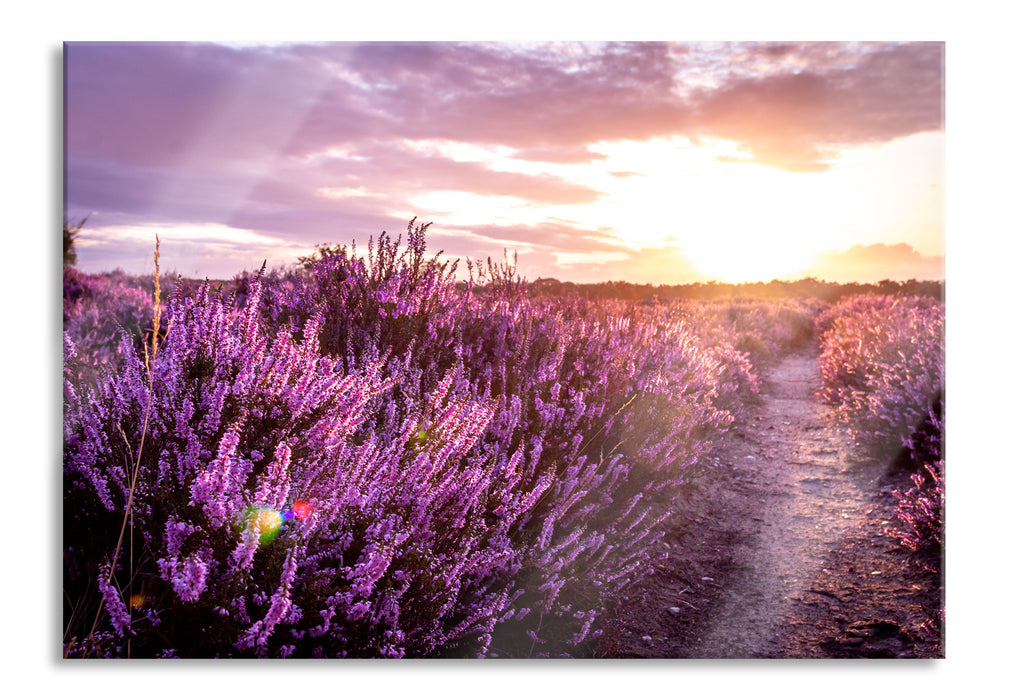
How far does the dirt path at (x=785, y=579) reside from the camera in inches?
97.0

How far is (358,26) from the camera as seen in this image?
2777mm

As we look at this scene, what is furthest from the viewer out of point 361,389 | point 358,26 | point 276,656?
point 358,26

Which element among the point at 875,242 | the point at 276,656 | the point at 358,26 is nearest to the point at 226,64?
the point at 358,26

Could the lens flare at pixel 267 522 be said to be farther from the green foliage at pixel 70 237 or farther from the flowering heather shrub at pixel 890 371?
the flowering heather shrub at pixel 890 371

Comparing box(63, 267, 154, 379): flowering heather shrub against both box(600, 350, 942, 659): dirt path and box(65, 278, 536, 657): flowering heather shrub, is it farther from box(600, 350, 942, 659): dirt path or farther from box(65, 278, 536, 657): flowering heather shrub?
box(600, 350, 942, 659): dirt path

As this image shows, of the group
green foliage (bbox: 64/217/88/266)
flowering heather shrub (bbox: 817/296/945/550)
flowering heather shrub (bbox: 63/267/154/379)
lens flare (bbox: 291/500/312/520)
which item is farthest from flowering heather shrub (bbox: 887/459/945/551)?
green foliage (bbox: 64/217/88/266)

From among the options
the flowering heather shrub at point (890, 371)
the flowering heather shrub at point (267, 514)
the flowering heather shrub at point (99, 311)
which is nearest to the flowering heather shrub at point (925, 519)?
the flowering heather shrub at point (890, 371)

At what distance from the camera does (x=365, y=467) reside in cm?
200

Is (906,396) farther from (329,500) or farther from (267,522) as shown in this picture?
(267,522)

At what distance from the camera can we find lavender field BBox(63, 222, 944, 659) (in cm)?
176

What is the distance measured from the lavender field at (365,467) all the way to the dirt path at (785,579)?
0.09 meters

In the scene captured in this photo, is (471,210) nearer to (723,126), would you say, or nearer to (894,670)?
(723,126)
